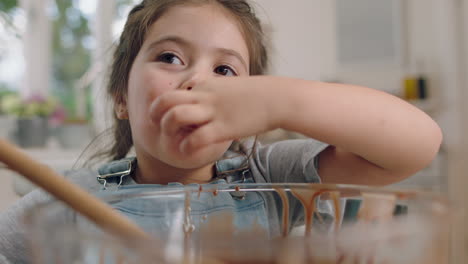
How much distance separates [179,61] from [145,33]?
0.12 metres

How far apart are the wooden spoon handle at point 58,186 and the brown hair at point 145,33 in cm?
42

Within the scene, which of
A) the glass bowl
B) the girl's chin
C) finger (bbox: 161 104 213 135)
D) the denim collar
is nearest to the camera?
the glass bowl

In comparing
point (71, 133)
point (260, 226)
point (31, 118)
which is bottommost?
point (71, 133)

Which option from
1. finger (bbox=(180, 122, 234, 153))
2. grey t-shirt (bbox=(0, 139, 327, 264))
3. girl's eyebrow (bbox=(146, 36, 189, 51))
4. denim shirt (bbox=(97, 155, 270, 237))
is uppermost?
girl's eyebrow (bbox=(146, 36, 189, 51))

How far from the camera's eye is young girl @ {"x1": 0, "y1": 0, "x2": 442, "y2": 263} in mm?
335

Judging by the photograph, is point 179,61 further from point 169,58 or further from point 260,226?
point 260,226

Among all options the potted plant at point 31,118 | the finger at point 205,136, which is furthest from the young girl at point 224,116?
the potted plant at point 31,118

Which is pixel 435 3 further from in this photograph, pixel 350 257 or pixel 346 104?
pixel 350 257

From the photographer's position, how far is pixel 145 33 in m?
0.61

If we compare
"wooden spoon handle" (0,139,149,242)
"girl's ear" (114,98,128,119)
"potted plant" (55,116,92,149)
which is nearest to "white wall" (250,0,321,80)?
"potted plant" (55,116,92,149)

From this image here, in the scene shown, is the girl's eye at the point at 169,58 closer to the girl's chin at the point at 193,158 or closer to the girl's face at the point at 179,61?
the girl's face at the point at 179,61

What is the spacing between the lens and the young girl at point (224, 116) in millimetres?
335

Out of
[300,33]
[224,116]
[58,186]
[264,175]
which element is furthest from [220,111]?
[300,33]

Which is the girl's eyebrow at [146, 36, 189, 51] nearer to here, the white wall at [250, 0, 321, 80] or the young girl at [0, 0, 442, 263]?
the young girl at [0, 0, 442, 263]
